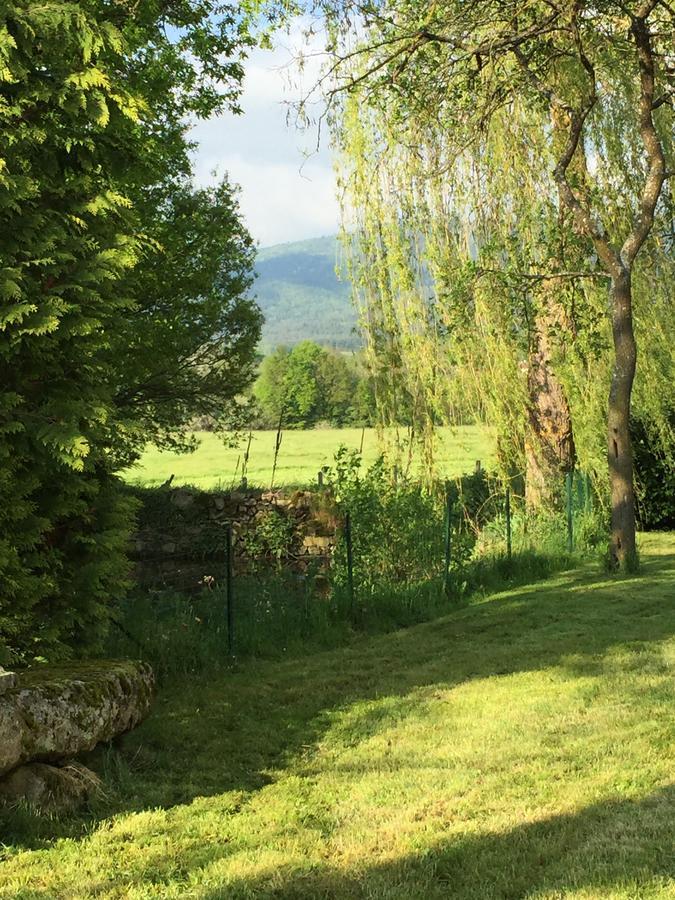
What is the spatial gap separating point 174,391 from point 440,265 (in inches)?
226

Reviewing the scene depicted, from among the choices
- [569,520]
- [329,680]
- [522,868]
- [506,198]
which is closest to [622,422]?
[569,520]

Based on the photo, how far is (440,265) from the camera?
13.5 meters

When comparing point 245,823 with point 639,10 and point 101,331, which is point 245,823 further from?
point 639,10

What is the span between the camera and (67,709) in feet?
15.2

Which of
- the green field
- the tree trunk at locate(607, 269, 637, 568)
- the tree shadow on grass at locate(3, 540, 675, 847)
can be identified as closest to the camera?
the tree shadow on grass at locate(3, 540, 675, 847)

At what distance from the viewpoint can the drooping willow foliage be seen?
42.9ft

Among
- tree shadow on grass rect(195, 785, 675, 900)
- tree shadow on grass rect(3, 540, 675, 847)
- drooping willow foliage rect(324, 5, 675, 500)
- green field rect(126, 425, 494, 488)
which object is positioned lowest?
tree shadow on grass rect(3, 540, 675, 847)

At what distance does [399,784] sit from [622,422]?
8.48 metres

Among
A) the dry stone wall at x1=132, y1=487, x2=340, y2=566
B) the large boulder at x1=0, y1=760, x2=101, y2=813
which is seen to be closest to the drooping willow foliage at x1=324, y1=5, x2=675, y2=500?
the dry stone wall at x1=132, y1=487, x2=340, y2=566

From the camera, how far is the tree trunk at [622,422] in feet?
39.9

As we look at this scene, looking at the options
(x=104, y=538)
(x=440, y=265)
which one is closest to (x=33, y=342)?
(x=104, y=538)

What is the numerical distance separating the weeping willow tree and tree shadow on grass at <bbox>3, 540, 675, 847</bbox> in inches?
112

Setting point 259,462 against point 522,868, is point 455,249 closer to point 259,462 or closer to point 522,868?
point 522,868

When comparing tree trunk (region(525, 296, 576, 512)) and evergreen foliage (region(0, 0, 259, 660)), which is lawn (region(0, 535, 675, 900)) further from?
tree trunk (region(525, 296, 576, 512))
